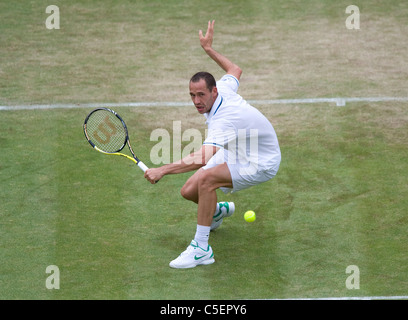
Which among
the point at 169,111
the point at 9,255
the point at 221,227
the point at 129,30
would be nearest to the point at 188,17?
the point at 129,30

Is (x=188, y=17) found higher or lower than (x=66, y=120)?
higher

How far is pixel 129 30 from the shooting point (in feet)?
49.9

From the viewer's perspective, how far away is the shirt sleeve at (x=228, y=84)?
8.97m

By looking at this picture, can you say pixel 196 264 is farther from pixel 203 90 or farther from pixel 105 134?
pixel 105 134

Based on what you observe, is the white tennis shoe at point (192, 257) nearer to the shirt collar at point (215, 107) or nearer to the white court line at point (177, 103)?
the shirt collar at point (215, 107)

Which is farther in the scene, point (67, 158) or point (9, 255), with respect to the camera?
point (67, 158)

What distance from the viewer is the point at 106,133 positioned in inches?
385

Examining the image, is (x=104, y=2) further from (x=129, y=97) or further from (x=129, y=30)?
(x=129, y=97)

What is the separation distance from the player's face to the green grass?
5.39 ft

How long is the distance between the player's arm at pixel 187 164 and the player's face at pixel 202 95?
49 cm

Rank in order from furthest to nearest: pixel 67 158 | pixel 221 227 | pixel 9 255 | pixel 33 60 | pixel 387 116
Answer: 1. pixel 33 60
2. pixel 387 116
3. pixel 67 158
4. pixel 221 227
5. pixel 9 255

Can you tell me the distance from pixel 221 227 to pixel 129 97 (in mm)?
4001

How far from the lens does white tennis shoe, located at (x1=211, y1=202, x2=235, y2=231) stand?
30.4ft

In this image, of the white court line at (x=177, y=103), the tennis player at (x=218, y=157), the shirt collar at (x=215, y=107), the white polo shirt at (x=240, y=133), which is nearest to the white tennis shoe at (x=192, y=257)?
the tennis player at (x=218, y=157)
